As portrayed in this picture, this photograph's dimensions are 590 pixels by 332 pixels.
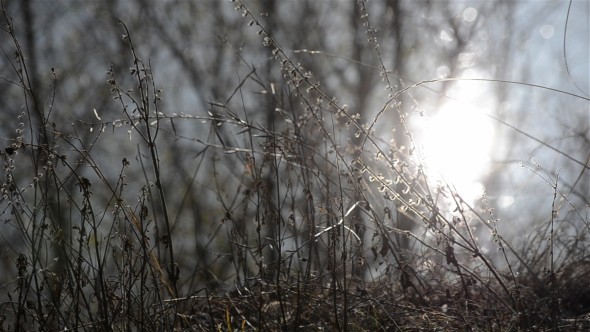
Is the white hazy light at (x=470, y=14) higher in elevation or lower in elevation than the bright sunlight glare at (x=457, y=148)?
higher

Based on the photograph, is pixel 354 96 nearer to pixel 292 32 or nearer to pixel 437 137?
pixel 292 32

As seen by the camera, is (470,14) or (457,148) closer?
(457,148)

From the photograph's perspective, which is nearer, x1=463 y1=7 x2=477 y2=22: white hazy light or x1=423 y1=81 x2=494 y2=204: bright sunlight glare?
x1=423 y1=81 x2=494 y2=204: bright sunlight glare

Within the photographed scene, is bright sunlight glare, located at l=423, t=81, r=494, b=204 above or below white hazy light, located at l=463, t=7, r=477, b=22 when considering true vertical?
below

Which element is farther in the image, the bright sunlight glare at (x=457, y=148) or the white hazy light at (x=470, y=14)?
the white hazy light at (x=470, y=14)

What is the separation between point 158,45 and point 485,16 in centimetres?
592

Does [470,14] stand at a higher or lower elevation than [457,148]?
higher

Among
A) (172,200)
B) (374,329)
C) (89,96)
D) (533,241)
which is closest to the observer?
(374,329)

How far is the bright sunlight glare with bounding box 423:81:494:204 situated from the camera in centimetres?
288

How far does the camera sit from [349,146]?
3.08m

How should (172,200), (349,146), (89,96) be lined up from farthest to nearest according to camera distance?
(172,200) → (89,96) → (349,146)

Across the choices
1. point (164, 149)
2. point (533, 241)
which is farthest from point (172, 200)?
point (533, 241)

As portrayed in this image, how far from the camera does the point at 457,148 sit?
13.2 ft

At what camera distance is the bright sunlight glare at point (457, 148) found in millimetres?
2885
